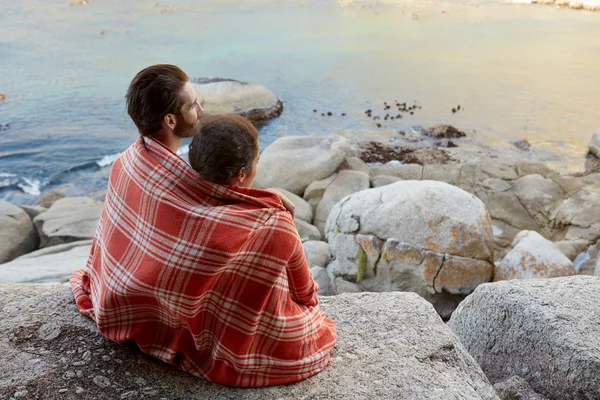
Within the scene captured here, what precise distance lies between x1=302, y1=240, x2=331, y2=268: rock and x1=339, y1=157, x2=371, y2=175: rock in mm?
3786

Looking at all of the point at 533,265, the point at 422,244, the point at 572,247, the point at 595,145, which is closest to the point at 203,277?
the point at 422,244

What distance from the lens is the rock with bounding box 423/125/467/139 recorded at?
1345 cm

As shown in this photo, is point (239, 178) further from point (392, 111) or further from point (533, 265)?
point (392, 111)

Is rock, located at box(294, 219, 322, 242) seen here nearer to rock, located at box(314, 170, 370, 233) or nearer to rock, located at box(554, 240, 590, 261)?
rock, located at box(314, 170, 370, 233)

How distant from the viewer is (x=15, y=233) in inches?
322

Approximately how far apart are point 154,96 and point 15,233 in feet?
22.4

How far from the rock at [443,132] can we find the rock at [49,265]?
8.57 m

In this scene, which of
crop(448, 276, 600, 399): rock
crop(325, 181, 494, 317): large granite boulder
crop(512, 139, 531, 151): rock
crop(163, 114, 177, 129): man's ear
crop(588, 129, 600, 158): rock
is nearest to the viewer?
crop(163, 114, 177, 129): man's ear

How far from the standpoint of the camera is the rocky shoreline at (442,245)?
2885 millimetres

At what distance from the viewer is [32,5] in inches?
981

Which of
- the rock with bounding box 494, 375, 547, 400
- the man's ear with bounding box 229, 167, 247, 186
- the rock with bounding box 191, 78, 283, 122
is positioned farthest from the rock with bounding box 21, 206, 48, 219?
the rock with bounding box 494, 375, 547, 400

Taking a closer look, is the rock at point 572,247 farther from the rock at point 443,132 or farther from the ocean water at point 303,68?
the rock at point 443,132

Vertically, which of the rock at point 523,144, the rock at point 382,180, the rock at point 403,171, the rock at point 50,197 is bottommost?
the rock at point 50,197

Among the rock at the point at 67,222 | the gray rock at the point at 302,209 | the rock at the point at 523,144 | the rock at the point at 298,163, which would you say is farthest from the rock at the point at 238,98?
the rock at the point at 523,144
